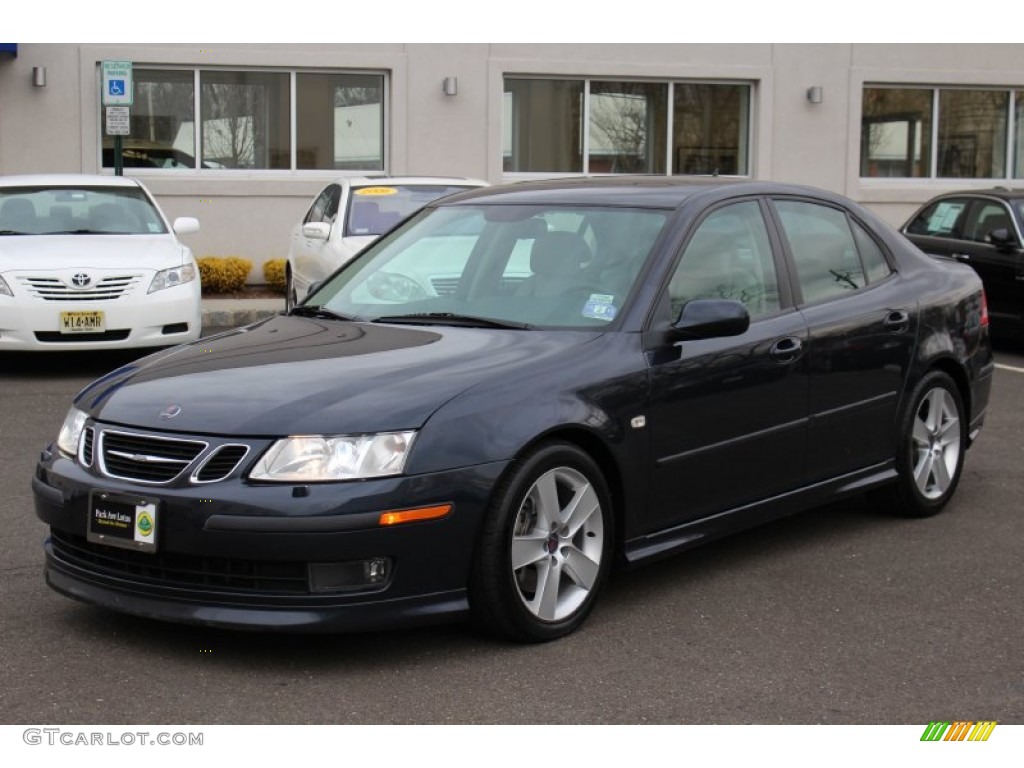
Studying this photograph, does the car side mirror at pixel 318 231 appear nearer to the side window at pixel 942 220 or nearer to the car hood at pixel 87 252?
the car hood at pixel 87 252

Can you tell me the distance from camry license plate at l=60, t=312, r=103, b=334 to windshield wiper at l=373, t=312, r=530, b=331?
5.75 metres

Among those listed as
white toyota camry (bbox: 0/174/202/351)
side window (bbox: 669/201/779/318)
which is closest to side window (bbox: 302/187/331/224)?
white toyota camry (bbox: 0/174/202/351)

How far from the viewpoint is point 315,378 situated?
188 inches

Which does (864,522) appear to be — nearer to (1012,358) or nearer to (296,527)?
(296,527)

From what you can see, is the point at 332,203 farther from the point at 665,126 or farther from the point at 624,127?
the point at 665,126

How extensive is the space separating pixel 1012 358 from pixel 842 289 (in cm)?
709

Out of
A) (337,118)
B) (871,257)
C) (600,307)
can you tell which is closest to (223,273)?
(337,118)

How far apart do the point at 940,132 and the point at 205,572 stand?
706 inches

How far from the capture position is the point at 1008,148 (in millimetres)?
20922

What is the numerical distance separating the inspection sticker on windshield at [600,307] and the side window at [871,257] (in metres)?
1.62

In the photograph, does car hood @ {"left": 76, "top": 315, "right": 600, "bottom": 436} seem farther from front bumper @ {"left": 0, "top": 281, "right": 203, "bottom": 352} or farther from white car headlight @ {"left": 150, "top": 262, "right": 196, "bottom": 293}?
white car headlight @ {"left": 150, "top": 262, "right": 196, "bottom": 293}

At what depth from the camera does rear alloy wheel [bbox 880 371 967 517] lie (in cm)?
656

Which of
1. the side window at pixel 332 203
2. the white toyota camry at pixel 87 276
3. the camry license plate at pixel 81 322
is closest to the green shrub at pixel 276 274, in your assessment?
the side window at pixel 332 203
